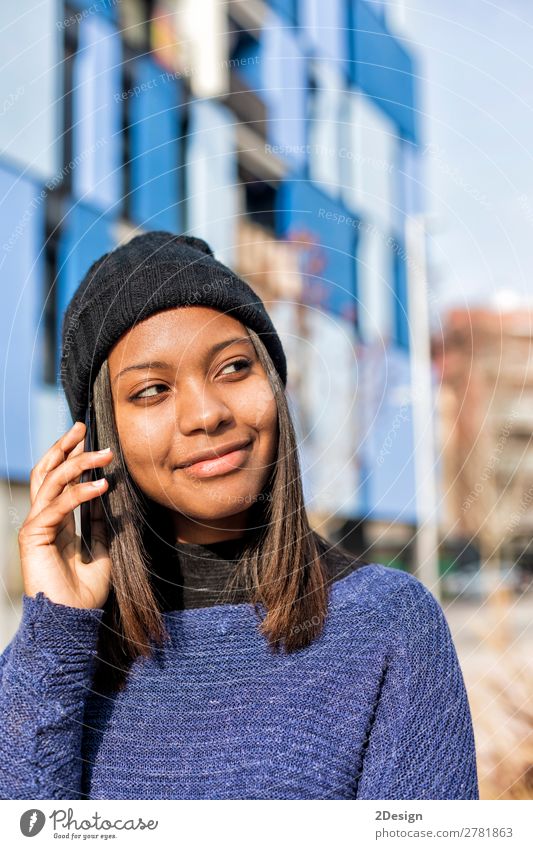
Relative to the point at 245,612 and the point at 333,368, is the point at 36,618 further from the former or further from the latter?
the point at 333,368

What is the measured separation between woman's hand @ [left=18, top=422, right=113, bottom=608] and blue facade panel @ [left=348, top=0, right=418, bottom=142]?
2.78 metres

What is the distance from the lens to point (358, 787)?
1.17 meters

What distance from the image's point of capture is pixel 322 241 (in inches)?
188

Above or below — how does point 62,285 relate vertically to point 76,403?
above

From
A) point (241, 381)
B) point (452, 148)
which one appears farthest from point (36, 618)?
point (452, 148)

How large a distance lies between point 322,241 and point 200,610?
3671mm

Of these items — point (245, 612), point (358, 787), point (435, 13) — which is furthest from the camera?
point (435, 13)

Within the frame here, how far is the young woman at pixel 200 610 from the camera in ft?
3.83

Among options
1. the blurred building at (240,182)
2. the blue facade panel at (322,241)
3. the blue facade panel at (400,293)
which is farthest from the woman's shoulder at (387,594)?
the blue facade panel at (322,241)

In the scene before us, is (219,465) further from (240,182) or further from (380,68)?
(240,182)

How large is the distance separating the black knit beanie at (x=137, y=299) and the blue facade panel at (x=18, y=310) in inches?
98.8

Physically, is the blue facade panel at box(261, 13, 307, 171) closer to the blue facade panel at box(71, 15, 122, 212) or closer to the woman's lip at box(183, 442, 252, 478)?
the blue facade panel at box(71, 15, 122, 212)

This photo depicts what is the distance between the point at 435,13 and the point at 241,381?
1261 mm
